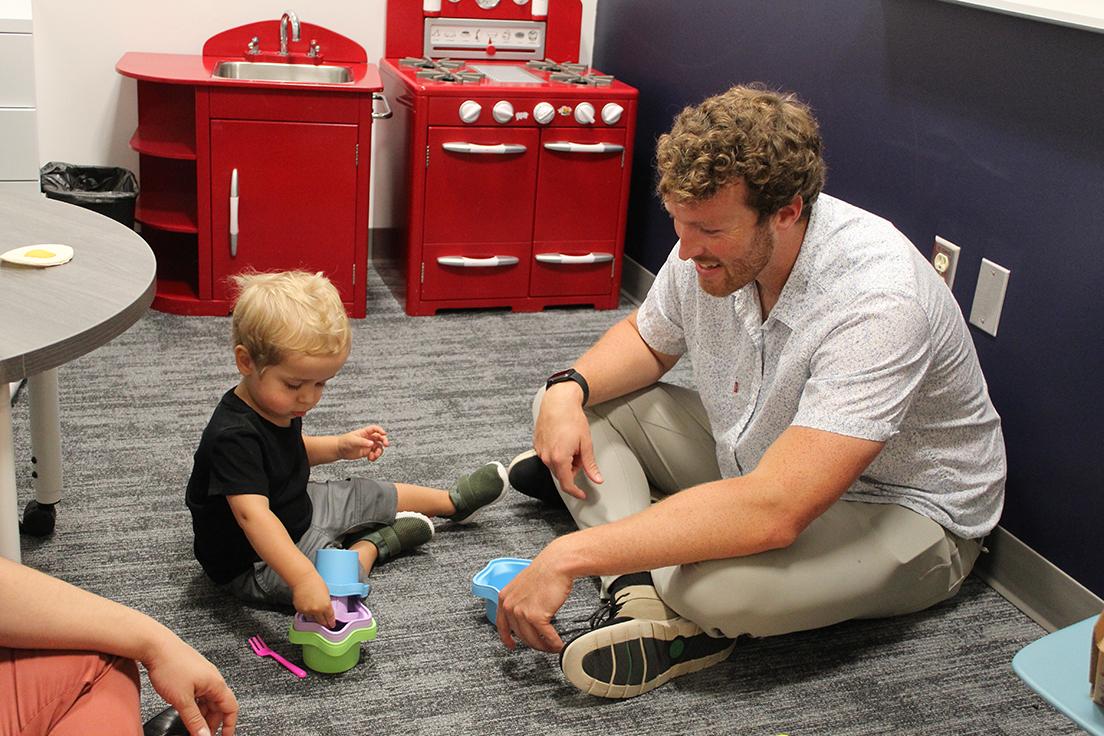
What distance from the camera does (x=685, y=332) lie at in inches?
79.8

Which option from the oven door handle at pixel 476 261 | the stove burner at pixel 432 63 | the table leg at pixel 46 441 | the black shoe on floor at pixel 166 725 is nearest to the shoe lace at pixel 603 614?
the black shoe on floor at pixel 166 725

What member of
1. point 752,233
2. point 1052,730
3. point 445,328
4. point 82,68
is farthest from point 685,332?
point 82,68

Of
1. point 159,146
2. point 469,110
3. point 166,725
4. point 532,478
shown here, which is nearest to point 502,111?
point 469,110

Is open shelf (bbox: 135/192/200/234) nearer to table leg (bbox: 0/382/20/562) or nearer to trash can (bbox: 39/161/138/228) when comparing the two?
trash can (bbox: 39/161/138/228)

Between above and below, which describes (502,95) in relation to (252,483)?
above

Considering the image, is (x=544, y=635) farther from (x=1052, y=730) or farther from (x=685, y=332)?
(x=1052, y=730)

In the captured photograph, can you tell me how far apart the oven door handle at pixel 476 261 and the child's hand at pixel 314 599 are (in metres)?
1.74

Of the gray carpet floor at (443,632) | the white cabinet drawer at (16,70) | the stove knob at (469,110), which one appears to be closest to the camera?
the gray carpet floor at (443,632)

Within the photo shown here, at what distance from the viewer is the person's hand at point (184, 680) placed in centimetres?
116

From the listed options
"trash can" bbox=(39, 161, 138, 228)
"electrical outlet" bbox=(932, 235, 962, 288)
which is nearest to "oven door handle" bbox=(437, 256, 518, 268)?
"trash can" bbox=(39, 161, 138, 228)

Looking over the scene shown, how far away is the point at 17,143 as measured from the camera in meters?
2.58

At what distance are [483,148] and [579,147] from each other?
29 cm

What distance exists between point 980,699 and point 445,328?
1.88m

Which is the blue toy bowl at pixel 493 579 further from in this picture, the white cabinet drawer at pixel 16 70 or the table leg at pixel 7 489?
the white cabinet drawer at pixel 16 70
